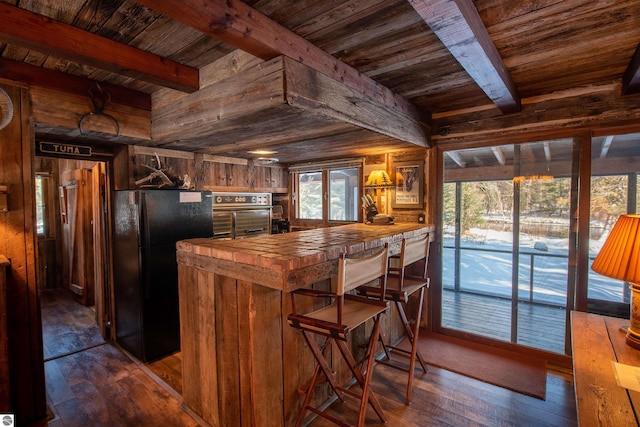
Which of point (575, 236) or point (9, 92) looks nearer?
point (9, 92)

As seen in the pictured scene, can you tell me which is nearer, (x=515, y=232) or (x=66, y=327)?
(x=515, y=232)

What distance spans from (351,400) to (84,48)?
283 cm

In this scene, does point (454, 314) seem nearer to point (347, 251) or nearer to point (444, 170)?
point (444, 170)

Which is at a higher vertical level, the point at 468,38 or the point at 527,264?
the point at 468,38

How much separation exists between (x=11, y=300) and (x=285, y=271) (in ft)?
6.65

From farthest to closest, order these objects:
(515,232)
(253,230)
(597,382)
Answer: (253,230) → (515,232) → (597,382)

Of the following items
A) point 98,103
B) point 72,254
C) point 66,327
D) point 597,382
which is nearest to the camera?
point 597,382

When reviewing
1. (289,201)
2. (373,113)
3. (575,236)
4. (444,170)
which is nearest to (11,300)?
(373,113)

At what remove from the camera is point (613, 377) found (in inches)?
51.3

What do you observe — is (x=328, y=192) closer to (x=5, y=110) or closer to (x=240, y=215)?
(x=240, y=215)

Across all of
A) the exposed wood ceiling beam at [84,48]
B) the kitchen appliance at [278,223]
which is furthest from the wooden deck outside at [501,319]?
the exposed wood ceiling beam at [84,48]

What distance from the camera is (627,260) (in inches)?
58.2

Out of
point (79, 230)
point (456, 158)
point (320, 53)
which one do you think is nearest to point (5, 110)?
point (320, 53)

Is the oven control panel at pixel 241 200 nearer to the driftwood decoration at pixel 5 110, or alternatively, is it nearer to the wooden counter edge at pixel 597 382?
the driftwood decoration at pixel 5 110
